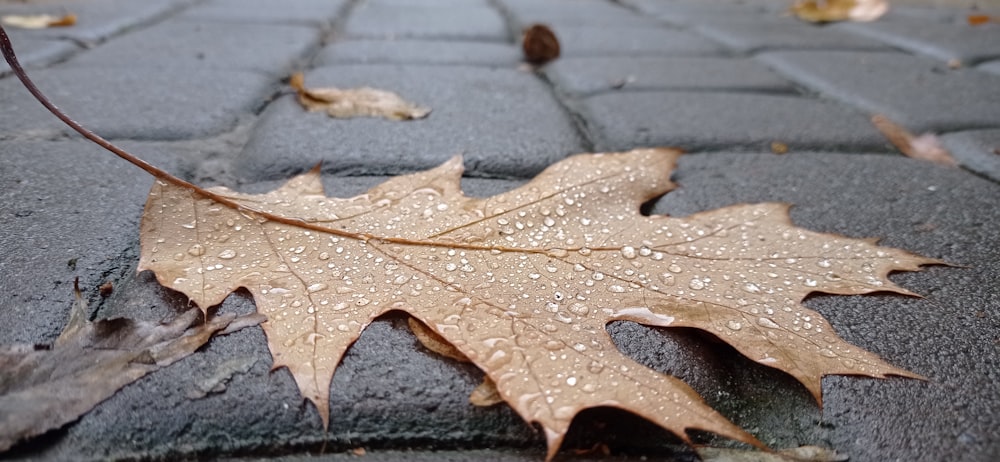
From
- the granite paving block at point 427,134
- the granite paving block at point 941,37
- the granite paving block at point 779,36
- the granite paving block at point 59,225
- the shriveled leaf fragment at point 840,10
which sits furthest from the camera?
the shriveled leaf fragment at point 840,10

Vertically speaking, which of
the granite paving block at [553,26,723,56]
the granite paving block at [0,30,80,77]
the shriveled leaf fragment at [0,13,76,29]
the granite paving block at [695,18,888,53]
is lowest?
the granite paving block at [695,18,888,53]

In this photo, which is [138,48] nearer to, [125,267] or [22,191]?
[22,191]

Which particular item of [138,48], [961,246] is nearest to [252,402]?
[961,246]

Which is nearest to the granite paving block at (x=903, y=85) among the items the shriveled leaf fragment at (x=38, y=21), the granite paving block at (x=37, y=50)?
the granite paving block at (x=37, y=50)

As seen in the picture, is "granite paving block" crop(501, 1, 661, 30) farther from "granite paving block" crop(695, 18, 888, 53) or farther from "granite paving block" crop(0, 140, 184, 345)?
"granite paving block" crop(0, 140, 184, 345)

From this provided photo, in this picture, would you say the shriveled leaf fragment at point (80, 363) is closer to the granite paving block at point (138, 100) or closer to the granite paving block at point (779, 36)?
the granite paving block at point (138, 100)

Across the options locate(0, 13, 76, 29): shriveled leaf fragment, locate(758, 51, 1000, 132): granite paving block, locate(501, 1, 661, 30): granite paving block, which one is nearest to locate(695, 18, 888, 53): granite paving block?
locate(758, 51, 1000, 132): granite paving block
